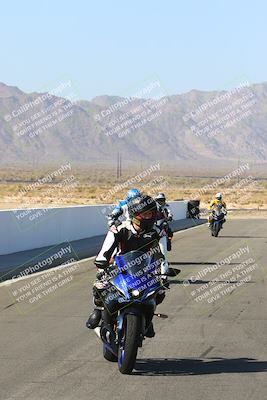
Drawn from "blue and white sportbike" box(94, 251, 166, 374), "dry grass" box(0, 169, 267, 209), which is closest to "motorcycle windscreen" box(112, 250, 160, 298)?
"blue and white sportbike" box(94, 251, 166, 374)

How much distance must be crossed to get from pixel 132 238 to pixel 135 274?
Result: 707 millimetres

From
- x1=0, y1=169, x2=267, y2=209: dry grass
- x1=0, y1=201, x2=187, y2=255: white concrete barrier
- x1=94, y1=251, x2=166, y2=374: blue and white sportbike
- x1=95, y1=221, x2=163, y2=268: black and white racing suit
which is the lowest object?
x1=0, y1=169, x2=267, y2=209: dry grass

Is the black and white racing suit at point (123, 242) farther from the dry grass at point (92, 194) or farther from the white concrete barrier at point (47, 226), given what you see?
the dry grass at point (92, 194)

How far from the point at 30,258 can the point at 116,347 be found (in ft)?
42.7

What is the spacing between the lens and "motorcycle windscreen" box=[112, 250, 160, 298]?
834 centimetres

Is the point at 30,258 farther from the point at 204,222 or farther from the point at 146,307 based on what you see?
the point at 204,222

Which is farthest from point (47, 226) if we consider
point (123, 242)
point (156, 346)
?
point (123, 242)

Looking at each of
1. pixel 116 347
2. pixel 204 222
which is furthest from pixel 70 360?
pixel 204 222

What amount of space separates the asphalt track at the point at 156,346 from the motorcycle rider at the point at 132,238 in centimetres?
60

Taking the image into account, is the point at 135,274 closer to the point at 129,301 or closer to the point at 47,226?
the point at 129,301

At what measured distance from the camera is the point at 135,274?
8375mm

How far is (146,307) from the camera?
27.7ft

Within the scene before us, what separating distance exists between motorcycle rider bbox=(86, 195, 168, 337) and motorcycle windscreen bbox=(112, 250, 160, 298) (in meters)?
0.31

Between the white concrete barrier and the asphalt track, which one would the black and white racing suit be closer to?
the asphalt track
